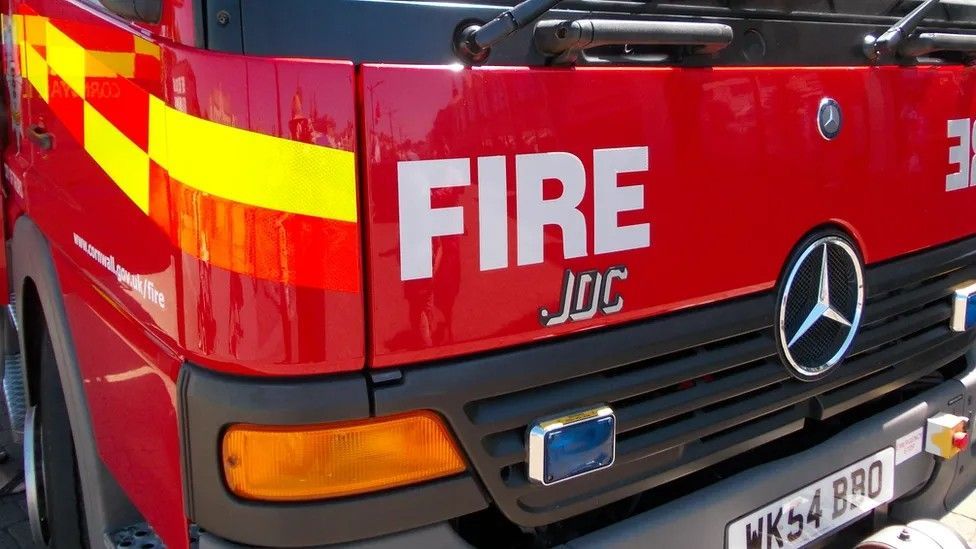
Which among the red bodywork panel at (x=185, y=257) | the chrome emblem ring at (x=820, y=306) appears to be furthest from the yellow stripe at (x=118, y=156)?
the chrome emblem ring at (x=820, y=306)

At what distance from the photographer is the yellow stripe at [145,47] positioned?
150cm

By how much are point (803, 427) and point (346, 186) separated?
1.49 metres

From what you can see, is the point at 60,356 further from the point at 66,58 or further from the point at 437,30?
the point at 437,30

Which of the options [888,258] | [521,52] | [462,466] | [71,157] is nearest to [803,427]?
[888,258]

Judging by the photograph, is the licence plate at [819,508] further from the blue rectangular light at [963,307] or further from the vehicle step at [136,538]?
the vehicle step at [136,538]

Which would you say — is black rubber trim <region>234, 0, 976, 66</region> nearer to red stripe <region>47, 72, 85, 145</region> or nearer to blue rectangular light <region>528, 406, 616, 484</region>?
blue rectangular light <region>528, 406, 616, 484</region>

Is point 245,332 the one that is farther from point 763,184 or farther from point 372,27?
point 763,184

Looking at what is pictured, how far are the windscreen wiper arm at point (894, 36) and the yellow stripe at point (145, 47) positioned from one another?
1.59 meters

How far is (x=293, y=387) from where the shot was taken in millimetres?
1466

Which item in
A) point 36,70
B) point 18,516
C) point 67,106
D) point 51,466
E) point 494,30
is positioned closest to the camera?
point 494,30

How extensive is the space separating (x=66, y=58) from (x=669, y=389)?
60.4 inches

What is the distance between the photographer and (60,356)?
7.38 feet

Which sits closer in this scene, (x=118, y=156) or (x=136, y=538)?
(x=118, y=156)

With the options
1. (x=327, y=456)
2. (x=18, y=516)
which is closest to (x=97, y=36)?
(x=327, y=456)
